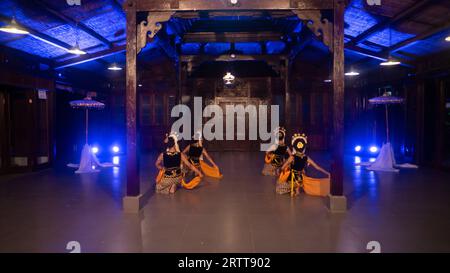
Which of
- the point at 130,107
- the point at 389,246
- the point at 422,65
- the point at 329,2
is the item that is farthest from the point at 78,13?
the point at 422,65

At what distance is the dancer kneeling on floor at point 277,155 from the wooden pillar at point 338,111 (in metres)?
2.76

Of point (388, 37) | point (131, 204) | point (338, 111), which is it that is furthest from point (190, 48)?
point (131, 204)

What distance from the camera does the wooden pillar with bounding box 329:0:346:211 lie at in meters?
5.01

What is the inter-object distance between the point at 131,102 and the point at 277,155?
429 cm

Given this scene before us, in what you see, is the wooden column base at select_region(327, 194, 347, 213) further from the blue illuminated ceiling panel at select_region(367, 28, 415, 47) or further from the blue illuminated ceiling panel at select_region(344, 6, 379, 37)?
the blue illuminated ceiling panel at select_region(367, 28, 415, 47)

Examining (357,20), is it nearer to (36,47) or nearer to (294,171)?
(294,171)

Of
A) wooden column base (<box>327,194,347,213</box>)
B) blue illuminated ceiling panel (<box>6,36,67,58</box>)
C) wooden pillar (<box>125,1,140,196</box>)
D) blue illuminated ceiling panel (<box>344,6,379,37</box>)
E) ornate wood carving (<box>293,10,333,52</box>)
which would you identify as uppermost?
blue illuminated ceiling panel (<box>344,6,379,37</box>)

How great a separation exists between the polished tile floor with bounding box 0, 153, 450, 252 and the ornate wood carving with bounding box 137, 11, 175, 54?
2842mm

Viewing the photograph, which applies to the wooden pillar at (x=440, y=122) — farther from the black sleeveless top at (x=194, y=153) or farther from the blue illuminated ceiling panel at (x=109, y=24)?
the blue illuminated ceiling panel at (x=109, y=24)

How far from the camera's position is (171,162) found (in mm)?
6289

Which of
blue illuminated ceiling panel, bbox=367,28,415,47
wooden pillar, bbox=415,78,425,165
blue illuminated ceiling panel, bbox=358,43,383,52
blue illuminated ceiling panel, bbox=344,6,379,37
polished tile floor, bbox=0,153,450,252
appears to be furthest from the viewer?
blue illuminated ceiling panel, bbox=358,43,383,52

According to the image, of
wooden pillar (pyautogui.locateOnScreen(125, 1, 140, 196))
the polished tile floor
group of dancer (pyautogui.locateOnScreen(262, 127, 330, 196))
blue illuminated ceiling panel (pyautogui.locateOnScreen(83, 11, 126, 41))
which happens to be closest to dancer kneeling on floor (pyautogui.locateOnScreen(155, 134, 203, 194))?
the polished tile floor

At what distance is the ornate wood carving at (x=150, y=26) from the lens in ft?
16.7

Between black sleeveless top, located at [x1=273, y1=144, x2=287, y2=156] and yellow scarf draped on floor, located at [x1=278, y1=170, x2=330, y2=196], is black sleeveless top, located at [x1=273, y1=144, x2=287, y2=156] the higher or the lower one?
the higher one
